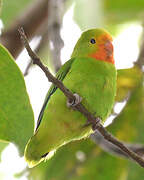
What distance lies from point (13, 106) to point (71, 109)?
0.73m

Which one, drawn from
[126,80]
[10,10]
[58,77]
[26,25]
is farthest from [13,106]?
[126,80]

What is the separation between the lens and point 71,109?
2.74 meters

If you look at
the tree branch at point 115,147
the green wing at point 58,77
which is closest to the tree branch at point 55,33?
the green wing at point 58,77

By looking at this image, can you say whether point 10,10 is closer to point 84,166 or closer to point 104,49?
point 104,49

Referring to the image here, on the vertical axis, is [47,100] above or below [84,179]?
above

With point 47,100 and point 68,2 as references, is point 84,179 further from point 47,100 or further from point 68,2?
point 68,2

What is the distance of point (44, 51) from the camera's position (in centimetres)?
414

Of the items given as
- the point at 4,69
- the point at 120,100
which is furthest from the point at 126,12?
the point at 4,69

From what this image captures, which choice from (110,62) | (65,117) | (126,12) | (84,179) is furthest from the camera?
(84,179)

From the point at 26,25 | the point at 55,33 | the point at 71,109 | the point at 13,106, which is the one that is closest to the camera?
the point at 13,106

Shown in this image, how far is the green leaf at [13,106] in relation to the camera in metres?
1.99

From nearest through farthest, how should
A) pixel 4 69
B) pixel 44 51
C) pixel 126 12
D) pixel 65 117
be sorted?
pixel 4 69 → pixel 65 117 → pixel 126 12 → pixel 44 51

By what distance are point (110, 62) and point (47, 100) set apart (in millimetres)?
587

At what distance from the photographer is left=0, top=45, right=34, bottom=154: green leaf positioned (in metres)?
1.99
